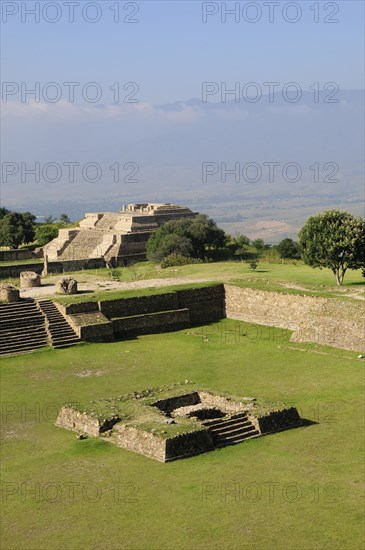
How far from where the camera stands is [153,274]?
181 ft

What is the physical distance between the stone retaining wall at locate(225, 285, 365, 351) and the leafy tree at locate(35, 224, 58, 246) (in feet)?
116

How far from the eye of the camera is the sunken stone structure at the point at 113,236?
68.1m

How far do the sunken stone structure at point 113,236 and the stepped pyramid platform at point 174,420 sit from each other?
120 ft

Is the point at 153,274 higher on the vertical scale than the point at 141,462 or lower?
higher

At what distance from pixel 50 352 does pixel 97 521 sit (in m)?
19.4

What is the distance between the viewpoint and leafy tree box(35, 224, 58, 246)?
266 feet

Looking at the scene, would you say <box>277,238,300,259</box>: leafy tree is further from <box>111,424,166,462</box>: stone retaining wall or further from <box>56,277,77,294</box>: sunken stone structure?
<box>111,424,166,462</box>: stone retaining wall

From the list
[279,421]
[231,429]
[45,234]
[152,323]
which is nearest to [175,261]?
[152,323]

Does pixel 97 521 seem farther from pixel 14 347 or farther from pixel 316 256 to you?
pixel 316 256

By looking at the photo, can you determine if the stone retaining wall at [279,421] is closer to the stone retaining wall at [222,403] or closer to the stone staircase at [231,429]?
the stone staircase at [231,429]

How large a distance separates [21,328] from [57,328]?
5.53 ft

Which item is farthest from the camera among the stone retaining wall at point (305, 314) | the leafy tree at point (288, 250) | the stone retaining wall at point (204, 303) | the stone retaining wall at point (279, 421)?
the leafy tree at point (288, 250)

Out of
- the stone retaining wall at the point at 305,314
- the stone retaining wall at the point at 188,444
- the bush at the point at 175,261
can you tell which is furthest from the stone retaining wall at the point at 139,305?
the stone retaining wall at the point at 188,444

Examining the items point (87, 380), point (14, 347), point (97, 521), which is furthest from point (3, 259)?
point (97, 521)
